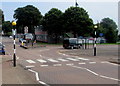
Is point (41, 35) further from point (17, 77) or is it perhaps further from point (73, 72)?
point (17, 77)

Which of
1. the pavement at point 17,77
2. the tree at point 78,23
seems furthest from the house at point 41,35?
the pavement at point 17,77

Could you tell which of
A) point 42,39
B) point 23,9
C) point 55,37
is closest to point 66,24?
point 55,37

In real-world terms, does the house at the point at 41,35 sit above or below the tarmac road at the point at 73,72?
above

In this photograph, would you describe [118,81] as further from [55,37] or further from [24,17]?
[24,17]

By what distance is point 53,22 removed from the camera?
2409 inches

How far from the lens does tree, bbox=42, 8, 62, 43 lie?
60.4 metres

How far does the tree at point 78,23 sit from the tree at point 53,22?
11.6ft

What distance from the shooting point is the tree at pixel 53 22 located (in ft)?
198

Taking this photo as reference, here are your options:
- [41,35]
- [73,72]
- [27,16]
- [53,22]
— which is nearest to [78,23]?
[53,22]

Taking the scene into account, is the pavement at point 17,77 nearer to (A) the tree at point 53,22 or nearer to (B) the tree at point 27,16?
(A) the tree at point 53,22

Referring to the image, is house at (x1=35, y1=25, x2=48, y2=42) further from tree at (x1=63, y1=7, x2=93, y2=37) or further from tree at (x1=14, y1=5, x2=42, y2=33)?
tree at (x1=63, y1=7, x2=93, y2=37)

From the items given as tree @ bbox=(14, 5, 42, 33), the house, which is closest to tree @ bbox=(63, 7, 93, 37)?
the house

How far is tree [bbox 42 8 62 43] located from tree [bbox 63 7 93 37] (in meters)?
3.53

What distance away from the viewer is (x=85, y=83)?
9.90 m
